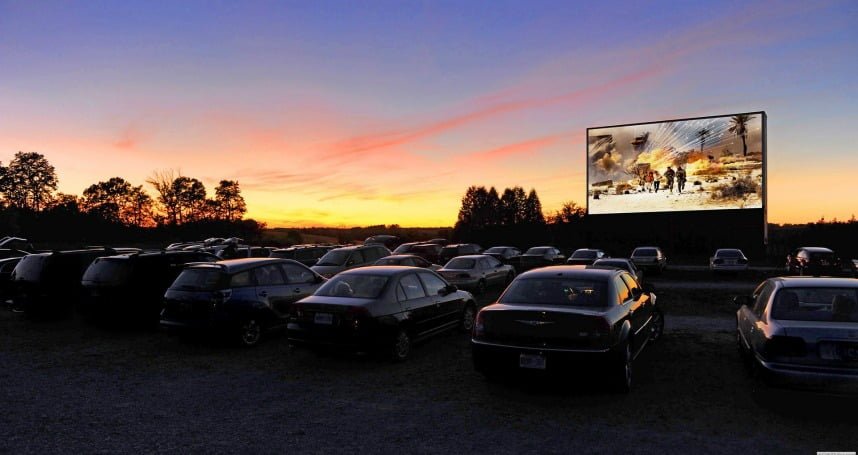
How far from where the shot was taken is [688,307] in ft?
50.0

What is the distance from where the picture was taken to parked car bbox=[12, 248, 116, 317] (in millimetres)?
12664

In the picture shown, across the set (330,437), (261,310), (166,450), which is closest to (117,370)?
(261,310)

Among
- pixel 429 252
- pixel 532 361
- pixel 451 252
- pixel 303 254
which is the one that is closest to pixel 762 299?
pixel 532 361

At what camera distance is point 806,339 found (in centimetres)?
559

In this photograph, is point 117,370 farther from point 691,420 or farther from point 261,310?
point 691,420

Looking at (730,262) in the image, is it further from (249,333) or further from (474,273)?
(249,333)

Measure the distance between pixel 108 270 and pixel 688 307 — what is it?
15.1 metres

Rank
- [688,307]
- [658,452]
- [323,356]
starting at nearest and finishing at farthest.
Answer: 1. [658,452]
2. [323,356]
3. [688,307]

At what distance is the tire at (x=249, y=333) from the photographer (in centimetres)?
962

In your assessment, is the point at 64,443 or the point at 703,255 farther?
the point at 703,255

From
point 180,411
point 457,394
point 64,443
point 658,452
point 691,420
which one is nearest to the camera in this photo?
point 658,452

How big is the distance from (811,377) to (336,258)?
14.2 m

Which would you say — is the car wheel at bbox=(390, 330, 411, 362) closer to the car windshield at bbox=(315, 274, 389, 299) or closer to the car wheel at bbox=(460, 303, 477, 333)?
the car windshield at bbox=(315, 274, 389, 299)

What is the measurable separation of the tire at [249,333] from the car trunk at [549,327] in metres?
5.07
